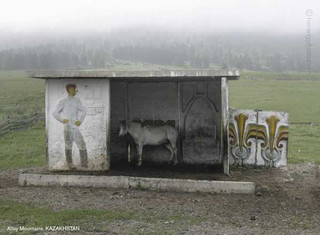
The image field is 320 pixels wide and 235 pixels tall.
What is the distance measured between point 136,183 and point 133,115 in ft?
13.4

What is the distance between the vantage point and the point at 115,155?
15.9m

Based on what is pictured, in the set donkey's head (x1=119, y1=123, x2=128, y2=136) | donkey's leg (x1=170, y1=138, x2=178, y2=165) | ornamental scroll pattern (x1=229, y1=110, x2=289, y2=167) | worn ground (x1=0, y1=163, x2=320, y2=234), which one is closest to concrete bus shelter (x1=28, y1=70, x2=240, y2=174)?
donkey's leg (x1=170, y1=138, x2=178, y2=165)

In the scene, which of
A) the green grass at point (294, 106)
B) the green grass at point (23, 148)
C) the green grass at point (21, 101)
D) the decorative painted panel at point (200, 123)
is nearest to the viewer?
the decorative painted panel at point (200, 123)

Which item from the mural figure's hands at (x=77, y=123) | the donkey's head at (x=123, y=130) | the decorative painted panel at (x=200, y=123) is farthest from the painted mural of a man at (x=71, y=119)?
the decorative painted panel at (x=200, y=123)

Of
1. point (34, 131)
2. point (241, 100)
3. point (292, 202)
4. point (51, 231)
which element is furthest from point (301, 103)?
point (51, 231)

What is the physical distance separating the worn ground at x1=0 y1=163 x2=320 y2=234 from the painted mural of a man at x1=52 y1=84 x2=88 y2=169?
148cm

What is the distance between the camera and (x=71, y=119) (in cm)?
1374

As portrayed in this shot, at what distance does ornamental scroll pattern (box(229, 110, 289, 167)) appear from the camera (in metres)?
14.7

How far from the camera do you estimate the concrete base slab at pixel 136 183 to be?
12.0 meters

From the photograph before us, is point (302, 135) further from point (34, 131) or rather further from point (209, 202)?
point (209, 202)

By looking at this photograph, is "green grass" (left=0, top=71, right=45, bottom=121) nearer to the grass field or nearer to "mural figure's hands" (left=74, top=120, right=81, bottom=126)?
the grass field

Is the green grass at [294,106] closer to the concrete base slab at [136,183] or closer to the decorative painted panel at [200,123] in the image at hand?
the decorative painted panel at [200,123]

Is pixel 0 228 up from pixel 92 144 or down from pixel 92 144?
down

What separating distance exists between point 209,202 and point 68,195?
3.51 meters
